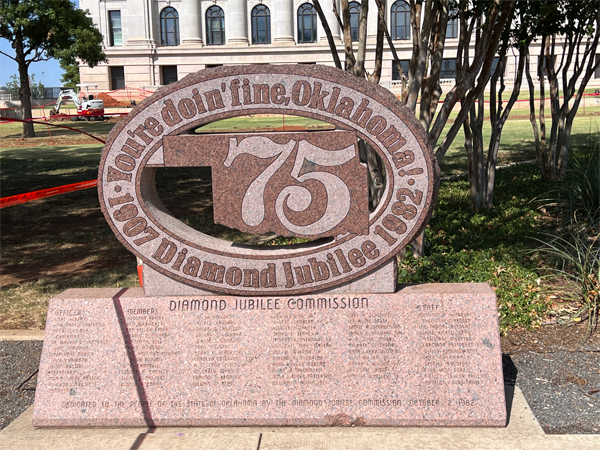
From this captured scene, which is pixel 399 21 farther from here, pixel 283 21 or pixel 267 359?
pixel 267 359

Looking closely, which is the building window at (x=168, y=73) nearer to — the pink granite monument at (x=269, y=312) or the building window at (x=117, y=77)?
the building window at (x=117, y=77)

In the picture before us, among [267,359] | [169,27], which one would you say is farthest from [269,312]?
[169,27]

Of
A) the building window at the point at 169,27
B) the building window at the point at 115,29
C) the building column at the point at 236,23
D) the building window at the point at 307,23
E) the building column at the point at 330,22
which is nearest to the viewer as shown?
the building column at the point at 330,22

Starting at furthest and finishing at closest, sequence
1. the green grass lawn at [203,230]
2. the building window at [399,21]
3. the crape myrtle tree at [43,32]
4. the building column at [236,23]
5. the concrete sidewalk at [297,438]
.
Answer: the building column at [236,23], the building window at [399,21], the crape myrtle tree at [43,32], the green grass lawn at [203,230], the concrete sidewalk at [297,438]

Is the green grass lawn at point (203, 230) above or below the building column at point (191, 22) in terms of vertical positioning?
below

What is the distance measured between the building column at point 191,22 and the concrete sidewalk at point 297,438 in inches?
2095

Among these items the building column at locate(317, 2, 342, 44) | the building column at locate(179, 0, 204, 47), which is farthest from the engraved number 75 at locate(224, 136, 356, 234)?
the building column at locate(179, 0, 204, 47)

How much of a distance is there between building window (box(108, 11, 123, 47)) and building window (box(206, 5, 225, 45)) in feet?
23.9

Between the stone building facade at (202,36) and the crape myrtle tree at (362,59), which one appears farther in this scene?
the stone building facade at (202,36)

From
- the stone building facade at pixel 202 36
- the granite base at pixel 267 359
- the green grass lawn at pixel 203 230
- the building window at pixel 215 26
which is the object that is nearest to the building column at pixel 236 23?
the stone building facade at pixel 202 36

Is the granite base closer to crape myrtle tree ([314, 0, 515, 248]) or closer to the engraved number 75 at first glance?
the engraved number 75

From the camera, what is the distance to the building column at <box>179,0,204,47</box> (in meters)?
54.3

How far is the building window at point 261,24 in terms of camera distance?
181ft

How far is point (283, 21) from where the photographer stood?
54156mm
